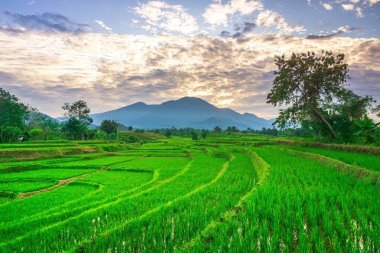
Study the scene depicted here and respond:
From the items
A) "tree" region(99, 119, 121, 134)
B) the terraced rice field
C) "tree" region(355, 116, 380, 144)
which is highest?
"tree" region(99, 119, 121, 134)

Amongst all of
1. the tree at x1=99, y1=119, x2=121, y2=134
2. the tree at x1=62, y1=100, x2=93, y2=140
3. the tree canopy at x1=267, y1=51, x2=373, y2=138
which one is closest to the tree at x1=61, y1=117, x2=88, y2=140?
the tree at x1=62, y1=100, x2=93, y2=140

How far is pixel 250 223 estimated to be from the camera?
483 cm

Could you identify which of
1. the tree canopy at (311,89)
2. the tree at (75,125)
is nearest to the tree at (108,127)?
the tree at (75,125)

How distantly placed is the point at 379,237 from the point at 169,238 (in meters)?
3.30

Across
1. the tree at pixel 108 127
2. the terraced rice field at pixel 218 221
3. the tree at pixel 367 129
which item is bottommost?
the terraced rice field at pixel 218 221

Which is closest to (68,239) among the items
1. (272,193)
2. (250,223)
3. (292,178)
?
(250,223)

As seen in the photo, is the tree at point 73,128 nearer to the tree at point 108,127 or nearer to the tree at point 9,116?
the tree at point 9,116

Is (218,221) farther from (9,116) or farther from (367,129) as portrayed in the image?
(9,116)

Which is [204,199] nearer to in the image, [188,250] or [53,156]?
A: [188,250]

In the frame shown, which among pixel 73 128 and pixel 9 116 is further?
pixel 73 128

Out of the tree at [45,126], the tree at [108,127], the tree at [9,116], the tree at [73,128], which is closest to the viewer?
the tree at [9,116]

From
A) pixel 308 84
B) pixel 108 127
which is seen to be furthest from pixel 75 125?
pixel 308 84

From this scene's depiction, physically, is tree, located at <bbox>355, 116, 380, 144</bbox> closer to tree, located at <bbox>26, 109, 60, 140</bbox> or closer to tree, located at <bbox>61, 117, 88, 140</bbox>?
tree, located at <bbox>61, 117, 88, 140</bbox>

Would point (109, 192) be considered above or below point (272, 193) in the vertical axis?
below
